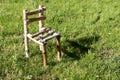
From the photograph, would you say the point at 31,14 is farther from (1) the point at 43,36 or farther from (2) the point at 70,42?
(2) the point at 70,42

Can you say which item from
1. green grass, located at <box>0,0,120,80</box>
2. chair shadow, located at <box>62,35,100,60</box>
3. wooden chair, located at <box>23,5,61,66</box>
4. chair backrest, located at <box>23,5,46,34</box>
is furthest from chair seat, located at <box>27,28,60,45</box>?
chair shadow, located at <box>62,35,100,60</box>

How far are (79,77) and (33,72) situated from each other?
1170 millimetres

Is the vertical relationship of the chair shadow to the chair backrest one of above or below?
below

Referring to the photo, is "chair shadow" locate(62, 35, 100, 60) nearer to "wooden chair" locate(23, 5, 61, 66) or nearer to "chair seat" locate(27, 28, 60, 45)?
"wooden chair" locate(23, 5, 61, 66)

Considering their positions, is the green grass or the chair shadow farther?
the chair shadow

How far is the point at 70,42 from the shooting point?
9234 mm

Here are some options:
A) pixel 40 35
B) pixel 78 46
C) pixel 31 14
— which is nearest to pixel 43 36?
pixel 40 35

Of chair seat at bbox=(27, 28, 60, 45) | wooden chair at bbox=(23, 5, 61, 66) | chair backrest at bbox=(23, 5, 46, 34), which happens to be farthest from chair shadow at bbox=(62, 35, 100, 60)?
chair backrest at bbox=(23, 5, 46, 34)

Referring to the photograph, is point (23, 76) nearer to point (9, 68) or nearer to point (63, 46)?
point (9, 68)

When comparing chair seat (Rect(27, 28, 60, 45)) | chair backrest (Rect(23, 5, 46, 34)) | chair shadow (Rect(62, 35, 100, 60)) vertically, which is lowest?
chair shadow (Rect(62, 35, 100, 60))

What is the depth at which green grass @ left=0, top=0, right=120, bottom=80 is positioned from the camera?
315 inches

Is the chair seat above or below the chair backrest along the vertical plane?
below

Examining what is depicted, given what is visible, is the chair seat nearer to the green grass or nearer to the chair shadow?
the green grass

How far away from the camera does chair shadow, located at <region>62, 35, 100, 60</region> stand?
8.69 m
